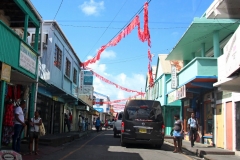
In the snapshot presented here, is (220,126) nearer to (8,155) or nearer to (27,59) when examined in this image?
(27,59)

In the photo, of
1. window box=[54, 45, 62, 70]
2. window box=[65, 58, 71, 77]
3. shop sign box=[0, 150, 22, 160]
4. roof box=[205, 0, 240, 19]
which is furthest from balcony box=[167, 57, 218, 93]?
window box=[65, 58, 71, 77]

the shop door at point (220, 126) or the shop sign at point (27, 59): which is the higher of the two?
the shop sign at point (27, 59)

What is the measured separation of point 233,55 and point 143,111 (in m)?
5.20

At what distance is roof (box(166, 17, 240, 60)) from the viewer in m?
14.5

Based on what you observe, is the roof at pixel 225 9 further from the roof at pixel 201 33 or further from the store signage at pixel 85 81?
the store signage at pixel 85 81

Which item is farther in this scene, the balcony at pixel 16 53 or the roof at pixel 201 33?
the roof at pixel 201 33

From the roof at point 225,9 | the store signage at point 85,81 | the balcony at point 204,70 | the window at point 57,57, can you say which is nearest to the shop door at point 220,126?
the balcony at point 204,70

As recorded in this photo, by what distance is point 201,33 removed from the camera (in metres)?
16.1

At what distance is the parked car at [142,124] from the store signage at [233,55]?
4221mm

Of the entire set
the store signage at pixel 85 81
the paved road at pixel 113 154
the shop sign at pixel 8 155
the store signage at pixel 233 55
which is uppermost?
the store signage at pixel 85 81

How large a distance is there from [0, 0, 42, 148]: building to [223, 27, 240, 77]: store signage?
24.3ft

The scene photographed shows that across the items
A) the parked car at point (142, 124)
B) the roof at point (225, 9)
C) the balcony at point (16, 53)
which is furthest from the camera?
the parked car at point (142, 124)

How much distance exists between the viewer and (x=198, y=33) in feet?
52.5

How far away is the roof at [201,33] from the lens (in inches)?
573
